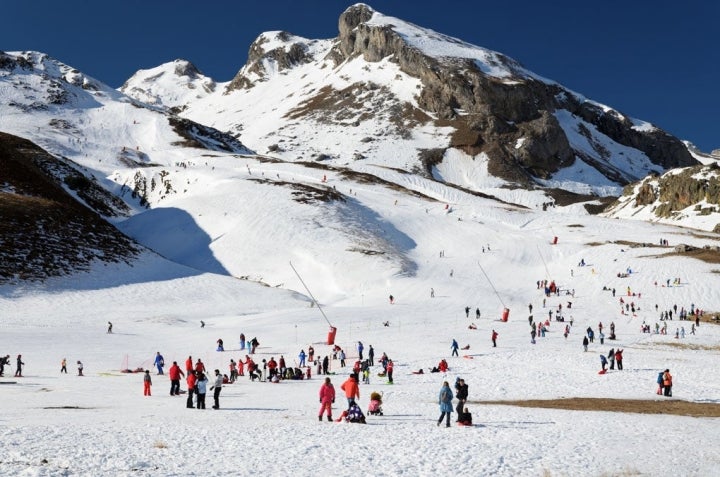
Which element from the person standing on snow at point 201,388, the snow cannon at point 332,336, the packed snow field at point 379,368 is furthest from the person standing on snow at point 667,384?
the snow cannon at point 332,336

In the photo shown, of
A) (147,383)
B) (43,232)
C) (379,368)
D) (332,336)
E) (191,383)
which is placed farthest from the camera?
(43,232)

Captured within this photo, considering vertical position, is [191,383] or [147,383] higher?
[191,383]

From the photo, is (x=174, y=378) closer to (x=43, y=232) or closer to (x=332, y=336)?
(x=332, y=336)

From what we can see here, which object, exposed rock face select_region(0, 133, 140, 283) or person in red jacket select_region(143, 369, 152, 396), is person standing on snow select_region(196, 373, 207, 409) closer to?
person in red jacket select_region(143, 369, 152, 396)

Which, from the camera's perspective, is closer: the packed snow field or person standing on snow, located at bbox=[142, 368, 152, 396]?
the packed snow field

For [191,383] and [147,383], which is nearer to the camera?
[191,383]

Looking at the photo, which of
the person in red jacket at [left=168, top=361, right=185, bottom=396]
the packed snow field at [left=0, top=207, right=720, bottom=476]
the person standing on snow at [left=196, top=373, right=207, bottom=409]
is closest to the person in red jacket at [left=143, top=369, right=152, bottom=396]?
the packed snow field at [left=0, top=207, right=720, bottom=476]

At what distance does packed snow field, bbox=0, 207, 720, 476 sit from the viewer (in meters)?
13.0

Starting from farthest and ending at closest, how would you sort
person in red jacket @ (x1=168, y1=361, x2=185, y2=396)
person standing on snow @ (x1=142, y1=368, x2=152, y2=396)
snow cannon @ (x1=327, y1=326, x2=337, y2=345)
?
snow cannon @ (x1=327, y1=326, x2=337, y2=345), person in red jacket @ (x1=168, y1=361, x2=185, y2=396), person standing on snow @ (x1=142, y1=368, x2=152, y2=396)

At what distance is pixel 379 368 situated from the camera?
32.8m

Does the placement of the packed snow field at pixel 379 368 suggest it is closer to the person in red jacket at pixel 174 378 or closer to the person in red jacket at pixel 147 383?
the person in red jacket at pixel 174 378

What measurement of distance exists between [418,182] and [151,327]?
96.7 metres

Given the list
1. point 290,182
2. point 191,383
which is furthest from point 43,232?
point 191,383

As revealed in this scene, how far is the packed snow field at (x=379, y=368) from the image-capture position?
13.0 m
